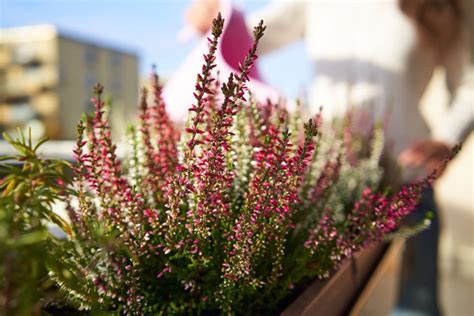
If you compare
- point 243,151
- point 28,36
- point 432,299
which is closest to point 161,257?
point 243,151

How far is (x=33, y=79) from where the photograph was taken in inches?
1706

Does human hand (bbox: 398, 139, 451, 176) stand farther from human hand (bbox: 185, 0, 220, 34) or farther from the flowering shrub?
human hand (bbox: 185, 0, 220, 34)

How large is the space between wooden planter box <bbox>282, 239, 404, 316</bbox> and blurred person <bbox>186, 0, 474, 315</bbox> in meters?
0.66

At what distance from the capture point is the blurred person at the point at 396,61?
6.45 feet

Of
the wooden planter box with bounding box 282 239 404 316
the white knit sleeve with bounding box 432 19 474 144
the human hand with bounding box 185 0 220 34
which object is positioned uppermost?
the human hand with bounding box 185 0 220 34

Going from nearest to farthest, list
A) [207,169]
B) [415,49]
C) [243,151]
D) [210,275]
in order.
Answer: [207,169] → [210,275] → [243,151] → [415,49]

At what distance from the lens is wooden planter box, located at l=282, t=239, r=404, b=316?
0.66 meters

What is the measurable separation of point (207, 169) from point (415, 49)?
5.77 ft

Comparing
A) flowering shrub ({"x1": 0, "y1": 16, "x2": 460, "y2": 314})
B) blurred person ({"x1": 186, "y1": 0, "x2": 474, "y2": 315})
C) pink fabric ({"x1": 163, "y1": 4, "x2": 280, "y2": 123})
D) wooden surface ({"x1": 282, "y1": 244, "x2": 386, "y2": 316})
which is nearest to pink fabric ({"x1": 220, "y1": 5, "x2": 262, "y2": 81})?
pink fabric ({"x1": 163, "y1": 4, "x2": 280, "y2": 123})

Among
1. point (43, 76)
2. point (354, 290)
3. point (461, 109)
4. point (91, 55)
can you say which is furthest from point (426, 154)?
point (91, 55)

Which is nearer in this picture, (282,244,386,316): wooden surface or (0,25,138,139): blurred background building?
(282,244,386,316): wooden surface

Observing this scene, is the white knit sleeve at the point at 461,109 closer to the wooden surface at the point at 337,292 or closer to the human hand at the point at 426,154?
the human hand at the point at 426,154

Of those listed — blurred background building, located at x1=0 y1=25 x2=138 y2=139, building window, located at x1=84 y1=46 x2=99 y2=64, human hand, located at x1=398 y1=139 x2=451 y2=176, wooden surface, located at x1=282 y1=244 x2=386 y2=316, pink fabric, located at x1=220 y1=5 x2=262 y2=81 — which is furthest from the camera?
building window, located at x1=84 y1=46 x2=99 y2=64

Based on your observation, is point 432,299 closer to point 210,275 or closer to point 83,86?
point 210,275
